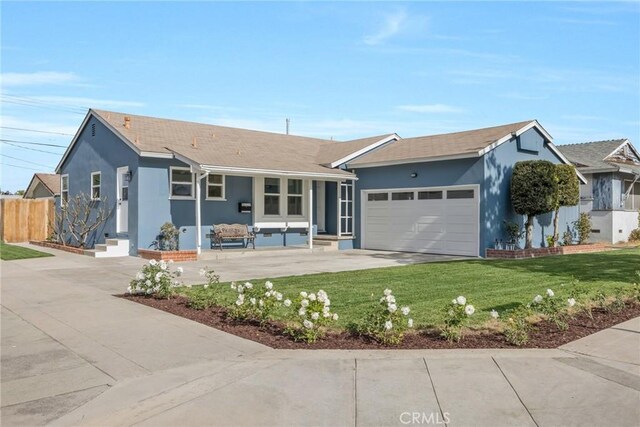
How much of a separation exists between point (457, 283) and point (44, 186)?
27.3m

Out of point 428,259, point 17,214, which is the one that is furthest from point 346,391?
point 17,214

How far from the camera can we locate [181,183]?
57.4 feet

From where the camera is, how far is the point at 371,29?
11.7 meters

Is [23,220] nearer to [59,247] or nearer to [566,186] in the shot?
[59,247]

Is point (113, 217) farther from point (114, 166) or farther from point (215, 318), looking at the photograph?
point (215, 318)

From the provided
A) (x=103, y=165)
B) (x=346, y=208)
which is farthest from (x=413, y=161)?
(x=103, y=165)

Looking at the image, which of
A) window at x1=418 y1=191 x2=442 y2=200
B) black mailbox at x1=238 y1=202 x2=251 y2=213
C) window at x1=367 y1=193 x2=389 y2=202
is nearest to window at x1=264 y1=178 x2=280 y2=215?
black mailbox at x1=238 y1=202 x2=251 y2=213

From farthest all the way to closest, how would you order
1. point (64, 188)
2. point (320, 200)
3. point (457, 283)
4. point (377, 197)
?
1. point (64, 188)
2. point (320, 200)
3. point (377, 197)
4. point (457, 283)

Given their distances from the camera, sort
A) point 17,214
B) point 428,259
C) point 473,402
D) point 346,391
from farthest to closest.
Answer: point 17,214
point 428,259
point 346,391
point 473,402

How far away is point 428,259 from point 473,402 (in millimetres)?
11959

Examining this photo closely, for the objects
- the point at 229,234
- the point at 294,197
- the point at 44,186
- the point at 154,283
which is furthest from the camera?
the point at 44,186

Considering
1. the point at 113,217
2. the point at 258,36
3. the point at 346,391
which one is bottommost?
the point at 346,391

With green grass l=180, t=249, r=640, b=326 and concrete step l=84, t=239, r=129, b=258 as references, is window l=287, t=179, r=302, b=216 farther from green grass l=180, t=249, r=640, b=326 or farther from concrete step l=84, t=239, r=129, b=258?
green grass l=180, t=249, r=640, b=326
